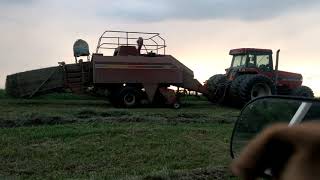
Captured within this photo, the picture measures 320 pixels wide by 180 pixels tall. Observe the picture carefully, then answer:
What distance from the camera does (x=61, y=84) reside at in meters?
24.4

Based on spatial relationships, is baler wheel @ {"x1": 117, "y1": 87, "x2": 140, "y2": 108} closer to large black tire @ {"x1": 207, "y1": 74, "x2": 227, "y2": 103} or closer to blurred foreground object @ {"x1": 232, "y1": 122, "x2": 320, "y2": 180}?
large black tire @ {"x1": 207, "y1": 74, "x2": 227, "y2": 103}

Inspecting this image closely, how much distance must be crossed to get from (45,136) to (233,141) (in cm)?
978

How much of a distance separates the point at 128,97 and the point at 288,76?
6853mm

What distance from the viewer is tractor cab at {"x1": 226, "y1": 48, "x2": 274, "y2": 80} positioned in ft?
82.0

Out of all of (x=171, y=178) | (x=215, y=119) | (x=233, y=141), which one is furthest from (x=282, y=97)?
(x=215, y=119)

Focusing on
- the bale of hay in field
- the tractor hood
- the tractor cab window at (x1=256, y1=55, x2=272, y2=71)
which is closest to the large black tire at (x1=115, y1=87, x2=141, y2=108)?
the bale of hay in field

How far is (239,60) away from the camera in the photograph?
25.5 meters

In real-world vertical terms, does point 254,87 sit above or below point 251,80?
below

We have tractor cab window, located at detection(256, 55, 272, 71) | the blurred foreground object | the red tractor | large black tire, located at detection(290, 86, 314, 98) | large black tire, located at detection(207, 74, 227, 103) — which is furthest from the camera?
large black tire, located at detection(290, 86, 314, 98)

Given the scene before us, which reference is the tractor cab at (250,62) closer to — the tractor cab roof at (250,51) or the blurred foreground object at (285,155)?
the tractor cab roof at (250,51)

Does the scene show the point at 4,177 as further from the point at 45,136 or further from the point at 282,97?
the point at 282,97

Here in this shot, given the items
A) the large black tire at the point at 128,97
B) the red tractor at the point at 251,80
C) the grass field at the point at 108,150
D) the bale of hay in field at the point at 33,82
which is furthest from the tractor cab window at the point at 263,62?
the grass field at the point at 108,150

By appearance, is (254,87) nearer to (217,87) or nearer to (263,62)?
(263,62)

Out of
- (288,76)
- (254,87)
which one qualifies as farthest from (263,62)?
(254,87)
